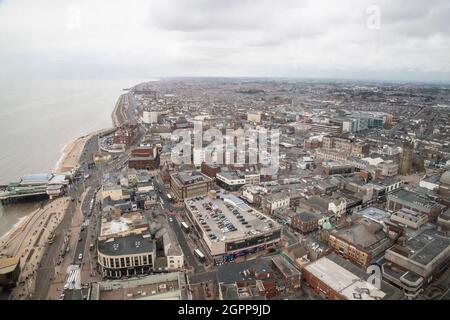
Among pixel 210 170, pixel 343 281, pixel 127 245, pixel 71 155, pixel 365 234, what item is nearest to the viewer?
pixel 343 281

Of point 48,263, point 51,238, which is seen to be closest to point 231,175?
point 51,238

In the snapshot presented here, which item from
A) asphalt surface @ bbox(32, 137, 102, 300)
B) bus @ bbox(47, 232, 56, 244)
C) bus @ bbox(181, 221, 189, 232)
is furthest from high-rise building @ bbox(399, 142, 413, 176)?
bus @ bbox(47, 232, 56, 244)

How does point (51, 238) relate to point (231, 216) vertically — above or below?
below

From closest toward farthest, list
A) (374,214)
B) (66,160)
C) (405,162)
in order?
(374,214) → (405,162) → (66,160)

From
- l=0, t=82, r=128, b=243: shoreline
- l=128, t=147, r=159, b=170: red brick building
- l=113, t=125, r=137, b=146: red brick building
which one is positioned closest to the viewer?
l=0, t=82, r=128, b=243: shoreline

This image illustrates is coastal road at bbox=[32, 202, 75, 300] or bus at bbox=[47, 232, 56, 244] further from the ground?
bus at bbox=[47, 232, 56, 244]

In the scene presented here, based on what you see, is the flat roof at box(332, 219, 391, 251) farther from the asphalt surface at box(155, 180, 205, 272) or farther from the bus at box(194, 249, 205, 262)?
the asphalt surface at box(155, 180, 205, 272)

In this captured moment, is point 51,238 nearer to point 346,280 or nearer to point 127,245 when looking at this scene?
point 127,245

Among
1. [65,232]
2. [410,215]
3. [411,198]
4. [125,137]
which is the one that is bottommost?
[65,232]

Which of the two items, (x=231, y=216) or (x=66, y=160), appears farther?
(x=66, y=160)
